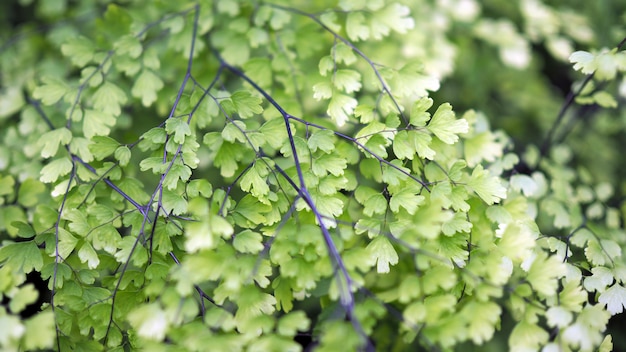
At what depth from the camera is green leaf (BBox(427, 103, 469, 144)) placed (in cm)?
91

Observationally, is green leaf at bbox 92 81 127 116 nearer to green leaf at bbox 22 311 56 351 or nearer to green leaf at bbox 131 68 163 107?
green leaf at bbox 131 68 163 107

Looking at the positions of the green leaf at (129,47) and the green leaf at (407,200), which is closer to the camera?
the green leaf at (407,200)

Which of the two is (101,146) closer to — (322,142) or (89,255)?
(89,255)

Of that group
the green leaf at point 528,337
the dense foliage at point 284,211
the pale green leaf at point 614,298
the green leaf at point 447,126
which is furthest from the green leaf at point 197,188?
the pale green leaf at point 614,298

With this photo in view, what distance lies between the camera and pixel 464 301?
86 centimetres

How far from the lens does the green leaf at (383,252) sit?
86cm

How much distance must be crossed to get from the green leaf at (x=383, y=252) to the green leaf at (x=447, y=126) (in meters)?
0.23

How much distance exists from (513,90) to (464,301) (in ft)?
4.11

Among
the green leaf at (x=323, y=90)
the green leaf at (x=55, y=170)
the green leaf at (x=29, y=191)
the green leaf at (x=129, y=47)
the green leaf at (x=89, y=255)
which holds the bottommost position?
Result: the green leaf at (x=29, y=191)

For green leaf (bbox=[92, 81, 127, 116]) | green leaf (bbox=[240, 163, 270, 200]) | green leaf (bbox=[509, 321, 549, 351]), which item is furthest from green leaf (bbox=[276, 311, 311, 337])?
green leaf (bbox=[92, 81, 127, 116])

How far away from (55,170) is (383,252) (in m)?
0.70

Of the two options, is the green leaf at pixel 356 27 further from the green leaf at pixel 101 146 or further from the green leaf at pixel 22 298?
the green leaf at pixel 22 298

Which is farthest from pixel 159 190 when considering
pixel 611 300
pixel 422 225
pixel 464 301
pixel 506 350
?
pixel 506 350

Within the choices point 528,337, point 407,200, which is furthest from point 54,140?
point 528,337
